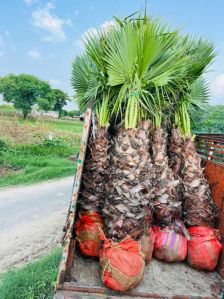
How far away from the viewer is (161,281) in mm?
2680

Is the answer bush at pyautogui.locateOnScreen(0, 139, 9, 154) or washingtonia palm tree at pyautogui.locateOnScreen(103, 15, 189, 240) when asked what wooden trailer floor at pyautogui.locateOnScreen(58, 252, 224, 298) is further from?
bush at pyautogui.locateOnScreen(0, 139, 9, 154)

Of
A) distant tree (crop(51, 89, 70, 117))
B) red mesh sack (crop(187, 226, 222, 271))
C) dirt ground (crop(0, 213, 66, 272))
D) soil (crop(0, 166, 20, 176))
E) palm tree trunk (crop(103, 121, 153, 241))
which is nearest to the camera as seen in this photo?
palm tree trunk (crop(103, 121, 153, 241))

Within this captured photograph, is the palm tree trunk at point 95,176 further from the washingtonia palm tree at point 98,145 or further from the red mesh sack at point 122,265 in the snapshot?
the red mesh sack at point 122,265

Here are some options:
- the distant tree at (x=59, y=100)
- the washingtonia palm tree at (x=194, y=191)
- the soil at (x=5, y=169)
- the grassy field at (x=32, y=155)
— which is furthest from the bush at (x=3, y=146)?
the distant tree at (x=59, y=100)

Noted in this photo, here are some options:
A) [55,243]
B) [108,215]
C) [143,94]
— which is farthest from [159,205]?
[55,243]

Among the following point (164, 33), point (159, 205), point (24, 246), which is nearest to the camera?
point (159, 205)

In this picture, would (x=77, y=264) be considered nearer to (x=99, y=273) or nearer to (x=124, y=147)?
A: (x=99, y=273)

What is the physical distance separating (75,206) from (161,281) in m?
1.04

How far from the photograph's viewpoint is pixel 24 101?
4425cm

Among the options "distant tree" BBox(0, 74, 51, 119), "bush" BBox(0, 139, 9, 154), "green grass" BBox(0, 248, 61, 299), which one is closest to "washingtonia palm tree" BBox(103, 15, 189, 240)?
"green grass" BBox(0, 248, 61, 299)

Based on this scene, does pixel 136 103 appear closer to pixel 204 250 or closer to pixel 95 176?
pixel 95 176

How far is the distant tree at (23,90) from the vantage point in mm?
44094

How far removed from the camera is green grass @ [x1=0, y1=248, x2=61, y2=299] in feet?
11.4

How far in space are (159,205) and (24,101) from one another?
44002 millimetres
